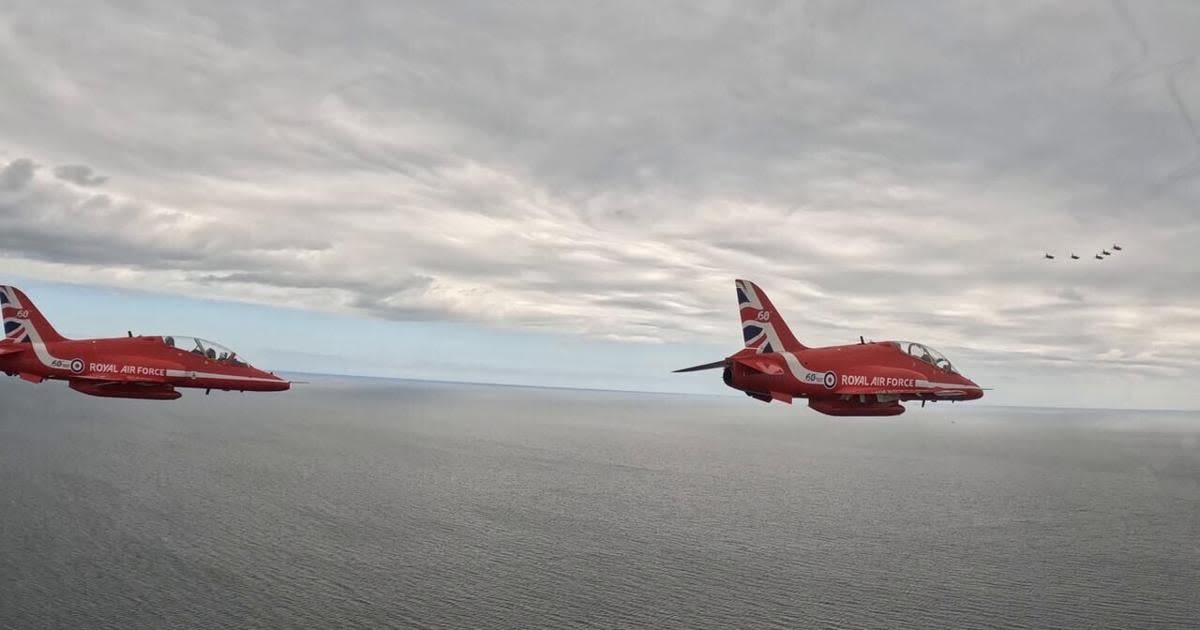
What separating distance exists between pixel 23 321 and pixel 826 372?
39.8m

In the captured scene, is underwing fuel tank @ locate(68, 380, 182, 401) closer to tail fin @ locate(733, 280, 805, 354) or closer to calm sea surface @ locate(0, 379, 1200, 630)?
tail fin @ locate(733, 280, 805, 354)

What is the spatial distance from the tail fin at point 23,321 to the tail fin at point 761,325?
33663mm

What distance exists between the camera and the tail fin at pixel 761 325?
31.7m

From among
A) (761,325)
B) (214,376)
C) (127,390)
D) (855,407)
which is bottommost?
(127,390)

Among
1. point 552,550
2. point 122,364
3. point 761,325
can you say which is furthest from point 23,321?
point 552,550

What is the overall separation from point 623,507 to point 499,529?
2714 centimetres

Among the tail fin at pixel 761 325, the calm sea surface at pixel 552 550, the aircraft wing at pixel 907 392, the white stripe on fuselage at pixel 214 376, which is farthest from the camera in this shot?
the calm sea surface at pixel 552 550

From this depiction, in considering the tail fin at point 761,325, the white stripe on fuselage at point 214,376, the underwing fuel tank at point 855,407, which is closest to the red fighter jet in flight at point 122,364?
the white stripe on fuselage at point 214,376

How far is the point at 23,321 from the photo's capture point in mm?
36938

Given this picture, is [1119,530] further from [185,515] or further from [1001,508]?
[185,515]

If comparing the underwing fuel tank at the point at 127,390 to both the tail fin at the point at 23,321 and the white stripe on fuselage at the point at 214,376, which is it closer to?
the white stripe on fuselage at the point at 214,376

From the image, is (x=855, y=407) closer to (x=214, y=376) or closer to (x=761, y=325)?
(x=761, y=325)

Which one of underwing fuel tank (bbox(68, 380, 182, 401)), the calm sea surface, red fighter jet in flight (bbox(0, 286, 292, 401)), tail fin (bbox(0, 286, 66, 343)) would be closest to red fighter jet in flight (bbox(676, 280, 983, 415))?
red fighter jet in flight (bbox(0, 286, 292, 401))

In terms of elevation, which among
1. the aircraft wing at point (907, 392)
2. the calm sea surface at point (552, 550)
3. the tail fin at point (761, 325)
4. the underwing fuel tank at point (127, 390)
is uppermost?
the tail fin at point (761, 325)
